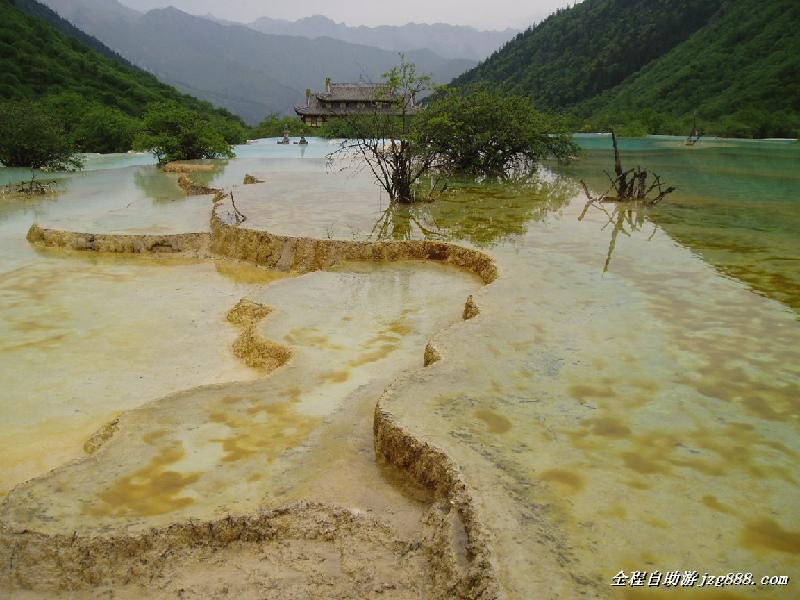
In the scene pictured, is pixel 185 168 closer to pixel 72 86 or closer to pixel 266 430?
pixel 266 430

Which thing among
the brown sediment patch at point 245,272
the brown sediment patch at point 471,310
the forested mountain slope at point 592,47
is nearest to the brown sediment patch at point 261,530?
the brown sediment patch at point 471,310

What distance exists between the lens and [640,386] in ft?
12.4

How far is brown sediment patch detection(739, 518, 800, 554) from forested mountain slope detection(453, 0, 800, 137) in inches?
1256

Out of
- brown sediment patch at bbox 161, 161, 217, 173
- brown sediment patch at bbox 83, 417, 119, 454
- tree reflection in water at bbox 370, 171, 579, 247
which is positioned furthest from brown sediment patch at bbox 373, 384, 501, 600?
brown sediment patch at bbox 161, 161, 217, 173

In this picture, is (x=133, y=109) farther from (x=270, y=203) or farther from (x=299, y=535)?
(x=299, y=535)

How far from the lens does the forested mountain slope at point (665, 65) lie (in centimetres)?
4706

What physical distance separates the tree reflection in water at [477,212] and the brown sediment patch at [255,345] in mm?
2930

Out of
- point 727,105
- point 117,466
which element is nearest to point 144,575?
point 117,466

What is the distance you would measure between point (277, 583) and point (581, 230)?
7897 millimetres

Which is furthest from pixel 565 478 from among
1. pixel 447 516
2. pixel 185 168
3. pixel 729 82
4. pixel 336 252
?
pixel 729 82

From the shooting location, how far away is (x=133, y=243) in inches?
400

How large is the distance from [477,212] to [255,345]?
7.01 meters

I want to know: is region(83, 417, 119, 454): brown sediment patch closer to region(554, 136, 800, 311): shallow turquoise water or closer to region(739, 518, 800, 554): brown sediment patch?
region(739, 518, 800, 554): brown sediment patch

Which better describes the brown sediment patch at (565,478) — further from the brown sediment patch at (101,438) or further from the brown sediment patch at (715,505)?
the brown sediment patch at (101,438)
